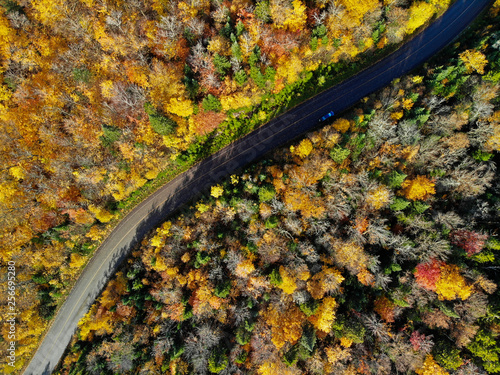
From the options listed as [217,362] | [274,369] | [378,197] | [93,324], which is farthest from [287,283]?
[93,324]

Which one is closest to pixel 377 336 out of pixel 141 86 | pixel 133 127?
pixel 133 127

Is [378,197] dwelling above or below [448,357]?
above

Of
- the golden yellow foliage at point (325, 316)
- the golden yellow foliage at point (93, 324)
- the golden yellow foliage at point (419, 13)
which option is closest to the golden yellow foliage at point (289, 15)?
the golden yellow foliage at point (419, 13)

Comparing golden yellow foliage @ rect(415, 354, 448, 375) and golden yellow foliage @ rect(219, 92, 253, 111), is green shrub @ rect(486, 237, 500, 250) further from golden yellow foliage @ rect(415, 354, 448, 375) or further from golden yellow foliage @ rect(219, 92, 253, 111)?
golden yellow foliage @ rect(219, 92, 253, 111)

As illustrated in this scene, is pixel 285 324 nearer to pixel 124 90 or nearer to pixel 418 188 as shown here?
pixel 418 188

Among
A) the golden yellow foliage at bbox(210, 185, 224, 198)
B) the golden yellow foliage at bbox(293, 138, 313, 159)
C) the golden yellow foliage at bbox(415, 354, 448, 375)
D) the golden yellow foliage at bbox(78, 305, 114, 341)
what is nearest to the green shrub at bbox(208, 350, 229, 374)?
the golden yellow foliage at bbox(78, 305, 114, 341)

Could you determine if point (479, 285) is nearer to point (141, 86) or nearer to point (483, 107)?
point (483, 107)

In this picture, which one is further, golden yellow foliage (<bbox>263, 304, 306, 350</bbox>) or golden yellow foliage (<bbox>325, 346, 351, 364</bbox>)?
golden yellow foliage (<bbox>263, 304, 306, 350</bbox>)
